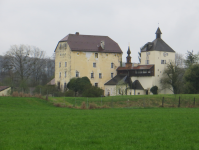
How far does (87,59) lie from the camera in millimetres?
72625

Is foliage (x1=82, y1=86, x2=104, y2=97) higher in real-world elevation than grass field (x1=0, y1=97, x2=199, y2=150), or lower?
higher

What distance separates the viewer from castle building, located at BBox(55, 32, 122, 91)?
2803 inches

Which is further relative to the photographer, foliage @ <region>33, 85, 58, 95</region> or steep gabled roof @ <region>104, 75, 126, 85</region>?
steep gabled roof @ <region>104, 75, 126, 85</region>

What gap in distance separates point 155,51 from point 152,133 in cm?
5971

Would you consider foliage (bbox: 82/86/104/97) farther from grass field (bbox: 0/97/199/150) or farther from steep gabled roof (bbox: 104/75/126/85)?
grass field (bbox: 0/97/199/150)

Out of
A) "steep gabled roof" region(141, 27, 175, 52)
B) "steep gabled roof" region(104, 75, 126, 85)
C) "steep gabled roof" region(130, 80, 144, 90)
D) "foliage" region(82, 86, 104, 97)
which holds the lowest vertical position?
"foliage" region(82, 86, 104, 97)

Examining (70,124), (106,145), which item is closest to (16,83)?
(70,124)

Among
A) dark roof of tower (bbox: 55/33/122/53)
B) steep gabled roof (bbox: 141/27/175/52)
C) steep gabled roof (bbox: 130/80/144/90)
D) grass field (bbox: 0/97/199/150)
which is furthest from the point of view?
steep gabled roof (bbox: 141/27/175/52)

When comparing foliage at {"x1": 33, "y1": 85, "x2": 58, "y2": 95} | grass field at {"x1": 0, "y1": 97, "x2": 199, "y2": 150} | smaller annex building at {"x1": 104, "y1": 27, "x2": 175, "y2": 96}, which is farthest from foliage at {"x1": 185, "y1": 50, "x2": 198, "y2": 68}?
grass field at {"x1": 0, "y1": 97, "x2": 199, "y2": 150}

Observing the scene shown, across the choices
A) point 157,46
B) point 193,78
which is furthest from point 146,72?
point 193,78

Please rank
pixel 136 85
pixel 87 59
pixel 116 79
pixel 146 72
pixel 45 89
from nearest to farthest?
pixel 45 89 → pixel 136 85 → pixel 146 72 → pixel 116 79 → pixel 87 59

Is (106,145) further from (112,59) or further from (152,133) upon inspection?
(112,59)

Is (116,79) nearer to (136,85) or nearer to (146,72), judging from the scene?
(136,85)

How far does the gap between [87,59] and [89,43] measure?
13.9 ft
